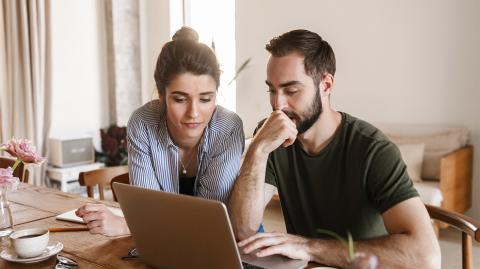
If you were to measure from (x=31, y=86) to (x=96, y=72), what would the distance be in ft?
2.63

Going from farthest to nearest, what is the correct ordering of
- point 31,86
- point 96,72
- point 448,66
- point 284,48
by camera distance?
point 96,72
point 31,86
point 448,66
point 284,48

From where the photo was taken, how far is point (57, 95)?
446 cm

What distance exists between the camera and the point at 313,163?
1.39 metres

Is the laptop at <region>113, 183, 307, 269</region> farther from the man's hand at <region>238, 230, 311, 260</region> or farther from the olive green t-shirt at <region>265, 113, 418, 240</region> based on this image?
the olive green t-shirt at <region>265, 113, 418, 240</region>

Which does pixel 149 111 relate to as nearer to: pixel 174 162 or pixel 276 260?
pixel 174 162

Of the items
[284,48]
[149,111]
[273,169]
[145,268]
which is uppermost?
[284,48]

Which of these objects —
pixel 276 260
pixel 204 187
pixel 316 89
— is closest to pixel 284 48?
pixel 316 89

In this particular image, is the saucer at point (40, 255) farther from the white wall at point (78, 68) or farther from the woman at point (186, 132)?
the white wall at point (78, 68)

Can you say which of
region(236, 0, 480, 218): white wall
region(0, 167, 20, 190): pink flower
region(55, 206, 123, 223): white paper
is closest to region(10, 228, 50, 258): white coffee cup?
region(0, 167, 20, 190): pink flower

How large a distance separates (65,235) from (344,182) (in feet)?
2.76

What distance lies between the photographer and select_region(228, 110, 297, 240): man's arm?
1.35 meters

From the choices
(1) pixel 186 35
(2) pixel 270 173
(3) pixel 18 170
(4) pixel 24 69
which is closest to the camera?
(2) pixel 270 173

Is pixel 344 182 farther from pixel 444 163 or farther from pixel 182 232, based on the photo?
pixel 444 163

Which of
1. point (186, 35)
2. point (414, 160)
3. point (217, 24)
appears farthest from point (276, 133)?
point (217, 24)
